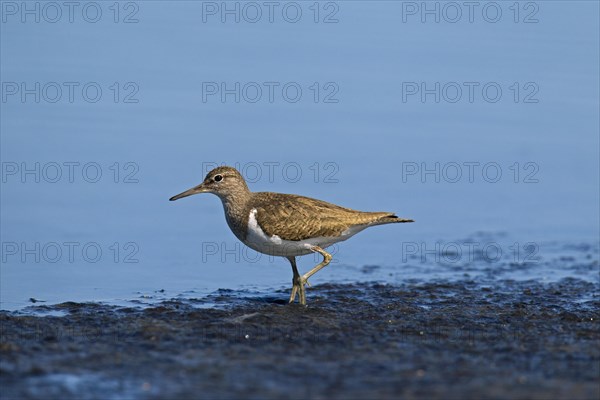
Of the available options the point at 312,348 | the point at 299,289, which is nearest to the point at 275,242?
the point at 299,289

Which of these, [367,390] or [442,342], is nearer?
[367,390]

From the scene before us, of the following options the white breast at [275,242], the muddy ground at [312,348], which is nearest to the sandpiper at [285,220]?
the white breast at [275,242]

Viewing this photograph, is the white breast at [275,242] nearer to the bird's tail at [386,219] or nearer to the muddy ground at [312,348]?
the bird's tail at [386,219]

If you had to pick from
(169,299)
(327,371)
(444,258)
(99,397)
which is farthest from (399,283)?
(99,397)

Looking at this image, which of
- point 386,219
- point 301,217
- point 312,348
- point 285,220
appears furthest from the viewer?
point 386,219

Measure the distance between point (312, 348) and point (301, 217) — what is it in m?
2.85

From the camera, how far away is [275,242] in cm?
1210

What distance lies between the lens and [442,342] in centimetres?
994

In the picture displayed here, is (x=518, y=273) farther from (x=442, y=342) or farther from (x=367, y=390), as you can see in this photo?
(x=367, y=390)

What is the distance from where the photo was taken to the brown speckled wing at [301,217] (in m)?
12.1

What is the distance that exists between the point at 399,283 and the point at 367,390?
17.6ft

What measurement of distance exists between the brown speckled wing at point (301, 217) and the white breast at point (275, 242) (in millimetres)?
56

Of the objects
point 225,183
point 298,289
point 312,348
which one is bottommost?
point 312,348

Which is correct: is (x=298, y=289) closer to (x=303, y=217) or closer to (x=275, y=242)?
(x=275, y=242)
